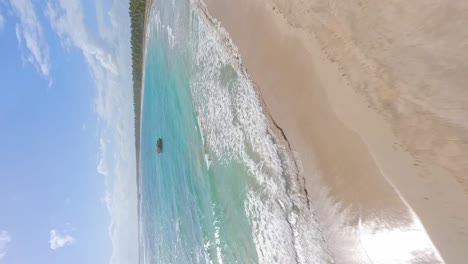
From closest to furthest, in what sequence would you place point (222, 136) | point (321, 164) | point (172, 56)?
point (321, 164), point (222, 136), point (172, 56)

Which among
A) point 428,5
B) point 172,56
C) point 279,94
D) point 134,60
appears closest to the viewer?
point 428,5

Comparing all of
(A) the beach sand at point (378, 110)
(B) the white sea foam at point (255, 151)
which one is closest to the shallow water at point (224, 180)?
(B) the white sea foam at point (255, 151)

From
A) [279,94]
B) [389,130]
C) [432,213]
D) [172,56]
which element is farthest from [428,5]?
[172,56]

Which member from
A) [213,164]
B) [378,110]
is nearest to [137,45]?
[213,164]

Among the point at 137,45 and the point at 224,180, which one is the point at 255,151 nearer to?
the point at 224,180

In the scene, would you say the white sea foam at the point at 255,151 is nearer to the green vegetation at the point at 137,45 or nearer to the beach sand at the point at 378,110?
the beach sand at the point at 378,110

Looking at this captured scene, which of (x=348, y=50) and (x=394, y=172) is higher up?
(x=348, y=50)

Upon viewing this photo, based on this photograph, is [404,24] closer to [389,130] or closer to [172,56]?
[389,130]

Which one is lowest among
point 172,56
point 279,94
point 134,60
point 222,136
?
point 279,94
